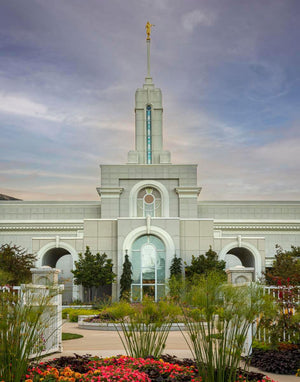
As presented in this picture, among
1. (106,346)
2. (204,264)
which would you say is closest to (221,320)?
(106,346)

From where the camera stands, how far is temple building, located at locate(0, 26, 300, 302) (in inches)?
1278

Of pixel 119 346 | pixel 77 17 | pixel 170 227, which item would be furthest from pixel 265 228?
pixel 119 346

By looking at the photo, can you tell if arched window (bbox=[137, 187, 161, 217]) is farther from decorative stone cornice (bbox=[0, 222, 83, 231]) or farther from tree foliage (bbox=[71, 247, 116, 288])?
tree foliage (bbox=[71, 247, 116, 288])

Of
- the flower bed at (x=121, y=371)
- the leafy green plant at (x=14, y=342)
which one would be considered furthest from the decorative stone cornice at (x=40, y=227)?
the leafy green plant at (x=14, y=342)

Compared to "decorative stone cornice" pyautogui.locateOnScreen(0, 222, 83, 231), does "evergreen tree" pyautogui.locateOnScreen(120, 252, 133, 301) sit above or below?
below

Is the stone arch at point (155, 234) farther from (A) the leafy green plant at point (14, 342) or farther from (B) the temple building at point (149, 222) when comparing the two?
(A) the leafy green plant at point (14, 342)

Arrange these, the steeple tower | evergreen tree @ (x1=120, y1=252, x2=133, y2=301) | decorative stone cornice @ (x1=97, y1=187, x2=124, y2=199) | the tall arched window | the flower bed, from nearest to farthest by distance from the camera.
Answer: the flower bed → evergreen tree @ (x1=120, y1=252, x2=133, y2=301) → the tall arched window → decorative stone cornice @ (x1=97, y1=187, x2=124, y2=199) → the steeple tower

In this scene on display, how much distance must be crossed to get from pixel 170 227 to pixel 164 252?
168 centimetres

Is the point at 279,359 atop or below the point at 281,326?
below

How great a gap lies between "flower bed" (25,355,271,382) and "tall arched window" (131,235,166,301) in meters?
23.7

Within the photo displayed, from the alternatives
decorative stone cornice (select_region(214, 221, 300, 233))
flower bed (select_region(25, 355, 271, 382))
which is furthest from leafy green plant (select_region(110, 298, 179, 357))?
decorative stone cornice (select_region(214, 221, 300, 233))

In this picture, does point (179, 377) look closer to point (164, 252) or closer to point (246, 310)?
point (246, 310)

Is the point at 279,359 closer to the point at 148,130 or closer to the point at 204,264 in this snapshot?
the point at 204,264

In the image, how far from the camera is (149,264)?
32344 millimetres
